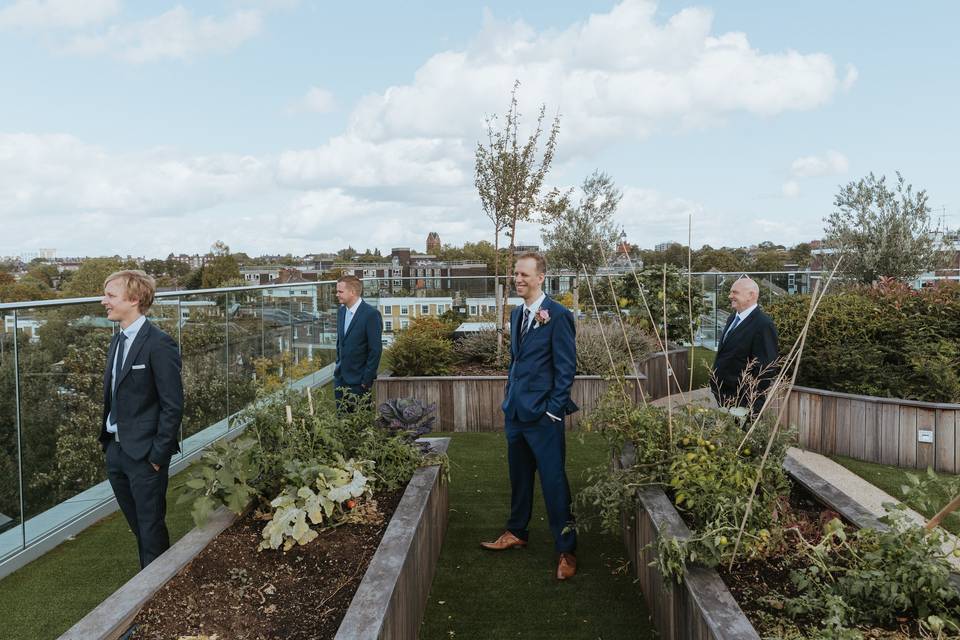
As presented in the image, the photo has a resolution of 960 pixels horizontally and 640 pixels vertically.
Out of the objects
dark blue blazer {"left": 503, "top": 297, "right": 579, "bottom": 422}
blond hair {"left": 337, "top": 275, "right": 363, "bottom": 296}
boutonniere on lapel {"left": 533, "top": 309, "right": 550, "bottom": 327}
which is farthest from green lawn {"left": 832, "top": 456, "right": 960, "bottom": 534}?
blond hair {"left": 337, "top": 275, "right": 363, "bottom": 296}

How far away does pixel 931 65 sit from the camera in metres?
7.92

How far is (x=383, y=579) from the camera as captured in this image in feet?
9.03

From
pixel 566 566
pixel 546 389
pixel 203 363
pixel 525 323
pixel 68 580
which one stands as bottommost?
pixel 68 580

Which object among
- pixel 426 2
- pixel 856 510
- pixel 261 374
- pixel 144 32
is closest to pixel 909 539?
pixel 856 510

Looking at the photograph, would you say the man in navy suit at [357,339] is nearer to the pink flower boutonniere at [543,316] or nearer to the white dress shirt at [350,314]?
the white dress shirt at [350,314]

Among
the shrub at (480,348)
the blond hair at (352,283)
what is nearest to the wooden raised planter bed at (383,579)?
the blond hair at (352,283)

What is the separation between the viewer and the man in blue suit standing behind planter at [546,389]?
3967mm

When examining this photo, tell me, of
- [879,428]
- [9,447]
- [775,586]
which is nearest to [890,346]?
[879,428]

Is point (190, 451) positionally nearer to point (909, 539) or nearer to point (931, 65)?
point (909, 539)

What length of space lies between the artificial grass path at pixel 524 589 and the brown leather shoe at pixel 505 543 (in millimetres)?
36

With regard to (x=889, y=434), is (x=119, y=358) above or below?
above

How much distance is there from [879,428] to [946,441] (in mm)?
506

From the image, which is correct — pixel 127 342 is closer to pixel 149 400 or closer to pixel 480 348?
pixel 149 400

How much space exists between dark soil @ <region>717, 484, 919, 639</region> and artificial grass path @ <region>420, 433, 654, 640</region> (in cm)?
70
